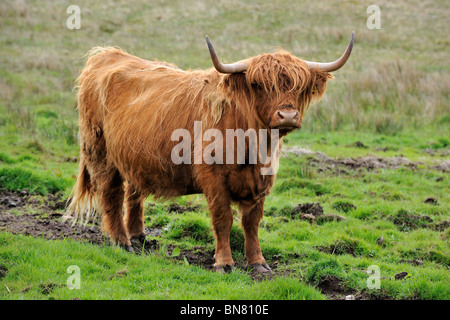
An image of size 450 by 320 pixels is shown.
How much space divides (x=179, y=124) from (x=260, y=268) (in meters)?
1.29

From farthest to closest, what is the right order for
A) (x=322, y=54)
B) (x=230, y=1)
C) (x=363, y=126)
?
(x=230, y=1) < (x=322, y=54) < (x=363, y=126)

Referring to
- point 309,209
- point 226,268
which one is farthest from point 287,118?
point 309,209

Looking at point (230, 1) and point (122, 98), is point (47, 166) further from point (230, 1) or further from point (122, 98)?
point (230, 1)

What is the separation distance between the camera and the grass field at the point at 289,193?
12.0 ft

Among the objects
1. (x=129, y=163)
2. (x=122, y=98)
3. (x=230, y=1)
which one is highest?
(x=230, y=1)

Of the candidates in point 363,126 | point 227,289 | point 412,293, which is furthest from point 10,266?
point 363,126

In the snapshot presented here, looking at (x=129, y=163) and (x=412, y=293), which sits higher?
(x=129, y=163)

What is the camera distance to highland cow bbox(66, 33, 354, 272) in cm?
363

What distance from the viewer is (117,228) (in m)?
4.56

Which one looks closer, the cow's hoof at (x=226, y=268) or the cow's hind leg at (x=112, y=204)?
the cow's hoof at (x=226, y=268)

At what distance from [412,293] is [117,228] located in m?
2.48

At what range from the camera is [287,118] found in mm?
3344

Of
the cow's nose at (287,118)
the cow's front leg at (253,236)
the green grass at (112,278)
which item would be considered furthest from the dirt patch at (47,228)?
the cow's nose at (287,118)

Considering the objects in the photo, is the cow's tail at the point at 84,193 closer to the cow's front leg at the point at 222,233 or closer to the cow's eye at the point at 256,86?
the cow's front leg at the point at 222,233
